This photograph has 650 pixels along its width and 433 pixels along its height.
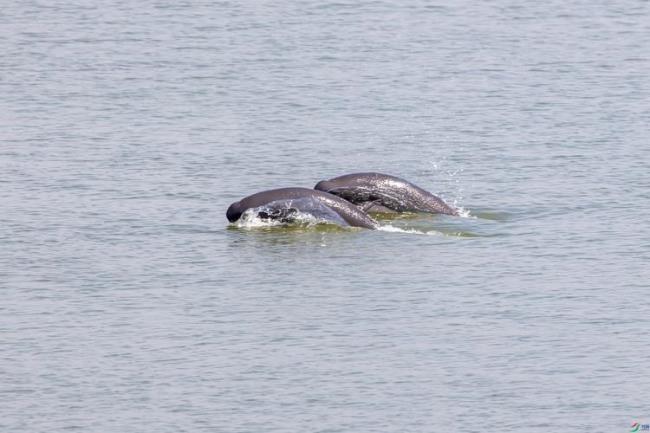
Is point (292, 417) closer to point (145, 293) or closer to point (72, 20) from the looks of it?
point (145, 293)

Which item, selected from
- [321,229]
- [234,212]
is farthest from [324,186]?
[234,212]

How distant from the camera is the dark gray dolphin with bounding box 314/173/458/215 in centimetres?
3106

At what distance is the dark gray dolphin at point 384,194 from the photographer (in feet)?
102

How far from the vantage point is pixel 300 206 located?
2988 centimetres

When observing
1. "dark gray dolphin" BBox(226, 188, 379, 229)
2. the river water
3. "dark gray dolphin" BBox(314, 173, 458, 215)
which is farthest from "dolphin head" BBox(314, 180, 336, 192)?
the river water

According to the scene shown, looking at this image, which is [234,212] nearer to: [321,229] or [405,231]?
[321,229]

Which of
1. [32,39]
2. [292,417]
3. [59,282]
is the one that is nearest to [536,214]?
[59,282]

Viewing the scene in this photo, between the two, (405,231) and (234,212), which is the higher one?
(234,212)

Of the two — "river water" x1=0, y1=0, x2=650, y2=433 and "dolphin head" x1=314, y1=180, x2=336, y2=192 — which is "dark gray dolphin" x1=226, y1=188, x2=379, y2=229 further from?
"dolphin head" x1=314, y1=180, x2=336, y2=192

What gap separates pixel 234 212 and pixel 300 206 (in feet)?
3.41

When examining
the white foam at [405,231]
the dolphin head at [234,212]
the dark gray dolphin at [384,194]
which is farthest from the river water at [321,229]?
the dark gray dolphin at [384,194]

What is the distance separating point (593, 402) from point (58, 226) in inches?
451

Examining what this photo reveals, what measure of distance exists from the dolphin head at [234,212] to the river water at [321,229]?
0.26 meters

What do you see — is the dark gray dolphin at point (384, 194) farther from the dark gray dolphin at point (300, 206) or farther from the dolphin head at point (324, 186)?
the dark gray dolphin at point (300, 206)
